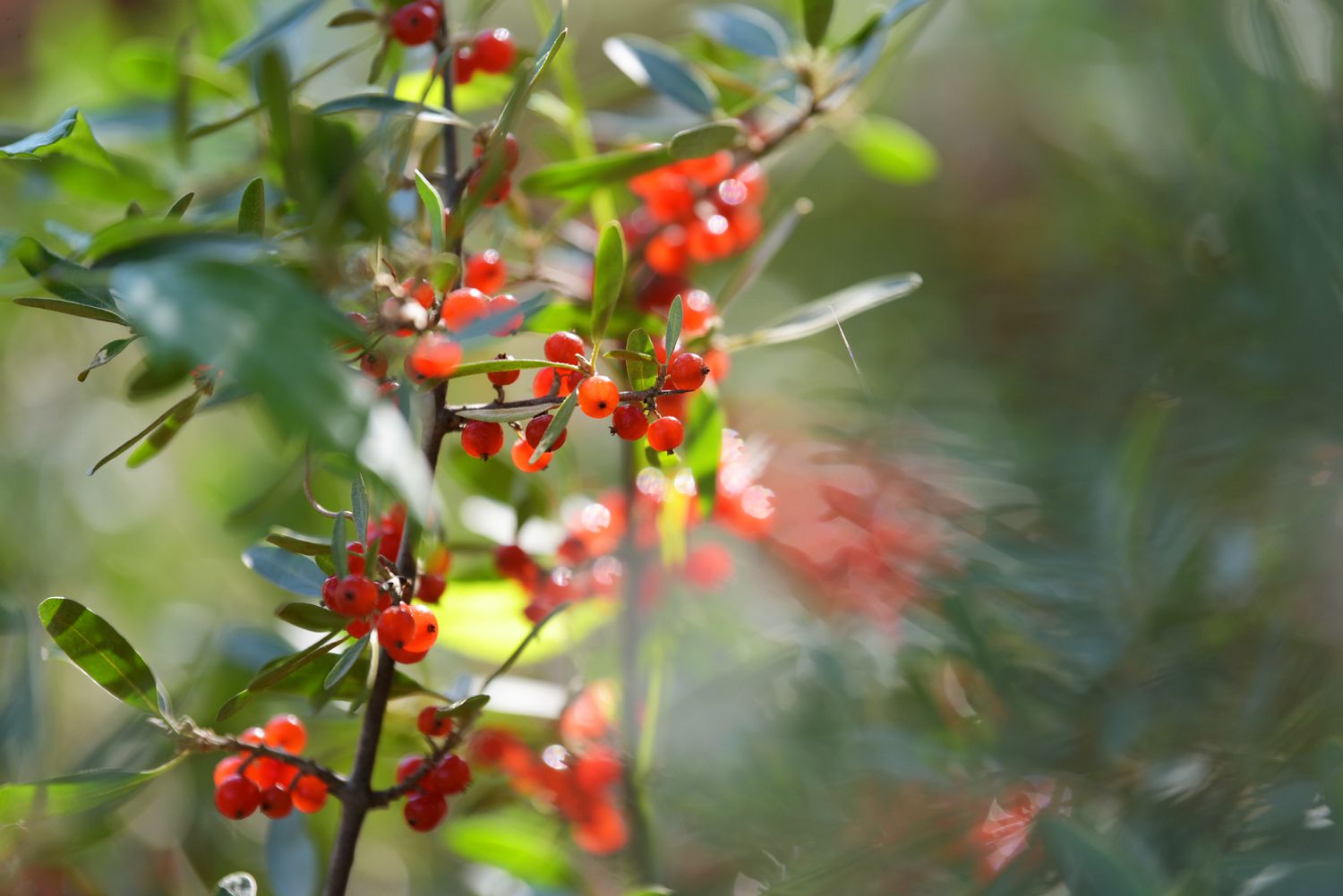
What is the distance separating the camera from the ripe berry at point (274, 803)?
42 cm

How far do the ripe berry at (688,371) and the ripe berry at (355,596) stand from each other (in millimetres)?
140

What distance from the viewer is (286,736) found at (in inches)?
18.4

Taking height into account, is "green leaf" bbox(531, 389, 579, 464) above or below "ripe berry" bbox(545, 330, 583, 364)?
above

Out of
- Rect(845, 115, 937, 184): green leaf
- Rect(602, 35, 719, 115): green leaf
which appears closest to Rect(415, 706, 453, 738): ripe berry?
Rect(602, 35, 719, 115): green leaf

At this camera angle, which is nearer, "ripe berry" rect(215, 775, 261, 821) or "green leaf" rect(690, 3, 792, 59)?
"ripe berry" rect(215, 775, 261, 821)

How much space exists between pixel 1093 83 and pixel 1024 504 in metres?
0.49

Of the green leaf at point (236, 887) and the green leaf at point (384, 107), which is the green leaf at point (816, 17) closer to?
the green leaf at point (384, 107)

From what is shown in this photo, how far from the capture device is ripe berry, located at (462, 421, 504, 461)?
395 millimetres

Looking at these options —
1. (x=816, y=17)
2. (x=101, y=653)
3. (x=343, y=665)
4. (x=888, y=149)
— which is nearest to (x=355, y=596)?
(x=343, y=665)

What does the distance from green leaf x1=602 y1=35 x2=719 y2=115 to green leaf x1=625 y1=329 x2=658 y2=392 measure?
20 cm

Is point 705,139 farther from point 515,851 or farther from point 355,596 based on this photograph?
point 515,851

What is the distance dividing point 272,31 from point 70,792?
32cm

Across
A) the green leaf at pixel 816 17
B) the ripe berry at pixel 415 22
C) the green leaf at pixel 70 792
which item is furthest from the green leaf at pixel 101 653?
the green leaf at pixel 816 17

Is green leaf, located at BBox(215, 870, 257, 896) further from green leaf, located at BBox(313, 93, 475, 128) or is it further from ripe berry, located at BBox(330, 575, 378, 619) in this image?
green leaf, located at BBox(313, 93, 475, 128)
